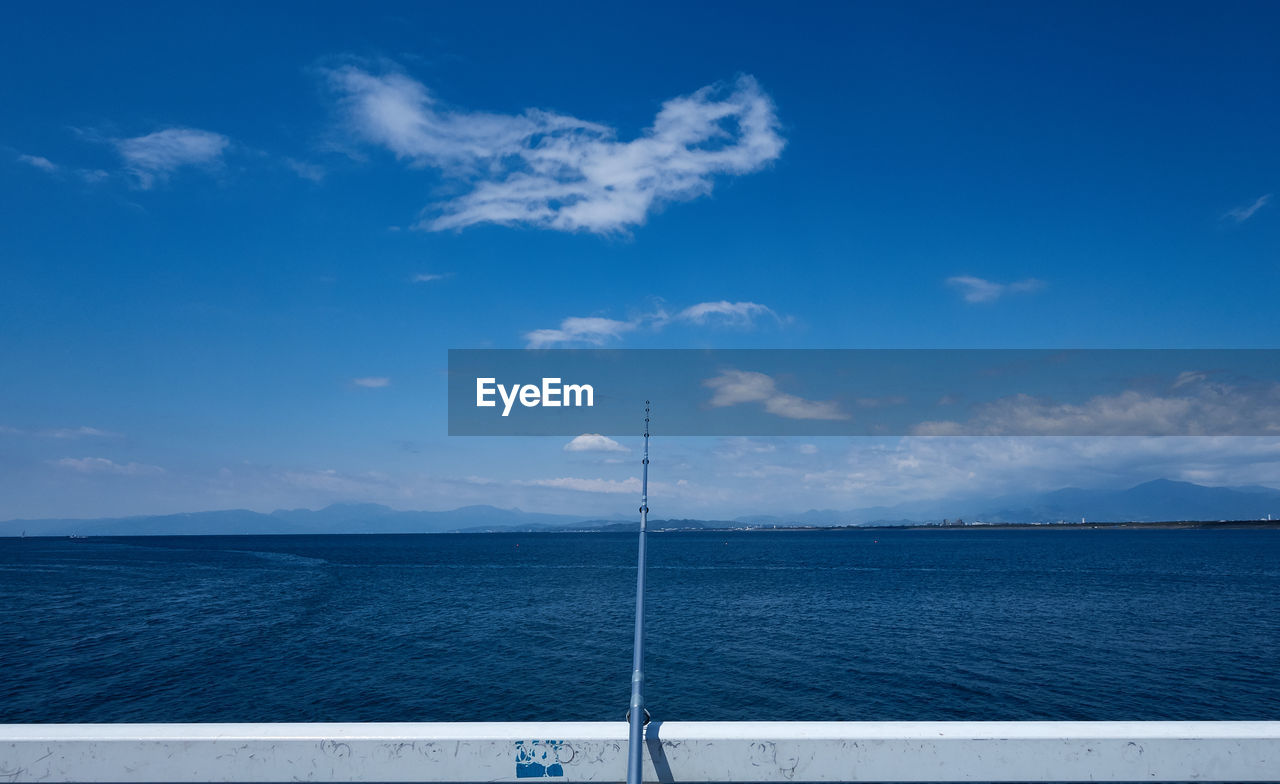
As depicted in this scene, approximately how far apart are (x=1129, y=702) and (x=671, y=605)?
2697 cm

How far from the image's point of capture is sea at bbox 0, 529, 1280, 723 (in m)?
22.7

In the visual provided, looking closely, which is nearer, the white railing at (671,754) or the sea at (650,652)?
the white railing at (671,754)

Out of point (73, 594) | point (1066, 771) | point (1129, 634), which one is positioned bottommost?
point (73, 594)

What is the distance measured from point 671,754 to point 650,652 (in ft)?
94.6

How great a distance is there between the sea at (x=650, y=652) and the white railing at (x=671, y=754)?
65.4 ft

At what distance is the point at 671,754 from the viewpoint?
290 cm

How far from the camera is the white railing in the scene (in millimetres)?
2832

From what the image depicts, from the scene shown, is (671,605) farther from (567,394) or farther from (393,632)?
(567,394)

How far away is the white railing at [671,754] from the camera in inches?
111

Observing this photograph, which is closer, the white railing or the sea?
the white railing

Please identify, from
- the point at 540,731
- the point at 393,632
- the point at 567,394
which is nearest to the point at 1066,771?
the point at 540,731

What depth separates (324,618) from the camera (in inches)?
1620

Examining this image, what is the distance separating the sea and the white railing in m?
19.9

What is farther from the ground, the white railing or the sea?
the white railing
